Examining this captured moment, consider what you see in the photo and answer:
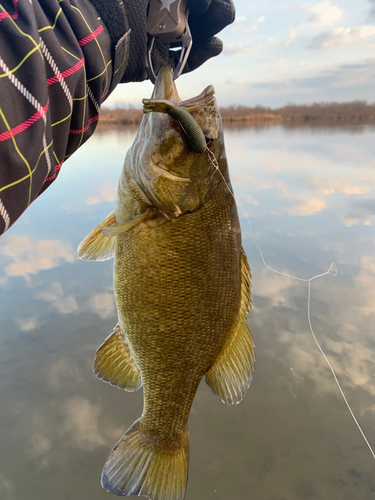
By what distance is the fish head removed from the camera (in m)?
1.33

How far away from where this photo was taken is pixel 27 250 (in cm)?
614

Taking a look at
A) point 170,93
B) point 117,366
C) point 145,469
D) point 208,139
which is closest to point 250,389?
point 145,469

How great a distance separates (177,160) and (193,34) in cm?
109

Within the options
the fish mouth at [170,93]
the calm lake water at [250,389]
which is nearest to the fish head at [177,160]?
the fish mouth at [170,93]

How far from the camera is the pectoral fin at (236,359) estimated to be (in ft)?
5.02

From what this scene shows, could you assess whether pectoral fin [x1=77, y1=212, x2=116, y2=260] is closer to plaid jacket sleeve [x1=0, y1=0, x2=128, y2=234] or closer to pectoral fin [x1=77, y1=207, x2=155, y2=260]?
pectoral fin [x1=77, y1=207, x2=155, y2=260]

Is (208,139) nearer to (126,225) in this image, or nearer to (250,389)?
(126,225)

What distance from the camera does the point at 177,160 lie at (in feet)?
4.44

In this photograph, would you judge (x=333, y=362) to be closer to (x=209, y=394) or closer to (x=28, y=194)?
(x=209, y=394)

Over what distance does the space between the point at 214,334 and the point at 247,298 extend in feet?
0.87

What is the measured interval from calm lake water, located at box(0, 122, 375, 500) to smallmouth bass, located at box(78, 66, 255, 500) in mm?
1097

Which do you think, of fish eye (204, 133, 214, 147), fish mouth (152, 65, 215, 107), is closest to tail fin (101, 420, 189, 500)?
fish eye (204, 133, 214, 147)

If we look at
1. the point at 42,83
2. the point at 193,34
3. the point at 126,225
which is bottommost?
the point at 126,225

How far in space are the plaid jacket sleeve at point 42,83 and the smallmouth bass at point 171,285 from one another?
0.29 m
